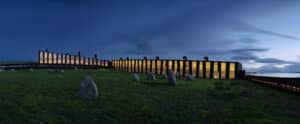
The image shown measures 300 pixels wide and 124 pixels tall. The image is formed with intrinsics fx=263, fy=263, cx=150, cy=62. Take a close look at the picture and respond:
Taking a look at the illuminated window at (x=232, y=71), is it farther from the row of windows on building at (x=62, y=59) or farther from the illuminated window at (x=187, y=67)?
the row of windows on building at (x=62, y=59)

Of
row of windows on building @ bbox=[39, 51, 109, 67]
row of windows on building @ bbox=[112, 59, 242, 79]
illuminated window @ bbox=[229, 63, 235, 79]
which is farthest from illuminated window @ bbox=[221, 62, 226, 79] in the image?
row of windows on building @ bbox=[39, 51, 109, 67]

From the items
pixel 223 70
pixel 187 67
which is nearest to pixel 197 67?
pixel 187 67

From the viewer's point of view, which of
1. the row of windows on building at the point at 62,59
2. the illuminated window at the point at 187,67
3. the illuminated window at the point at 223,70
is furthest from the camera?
the row of windows on building at the point at 62,59

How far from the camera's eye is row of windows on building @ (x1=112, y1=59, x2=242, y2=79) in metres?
46.2

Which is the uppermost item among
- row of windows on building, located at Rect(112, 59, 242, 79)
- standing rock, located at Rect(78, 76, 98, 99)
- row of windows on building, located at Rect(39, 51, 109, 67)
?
row of windows on building, located at Rect(39, 51, 109, 67)

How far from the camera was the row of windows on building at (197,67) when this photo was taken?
4622cm

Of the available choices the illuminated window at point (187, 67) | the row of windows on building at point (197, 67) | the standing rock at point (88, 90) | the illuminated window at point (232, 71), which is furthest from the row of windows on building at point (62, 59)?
the standing rock at point (88, 90)

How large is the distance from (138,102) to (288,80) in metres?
14.4

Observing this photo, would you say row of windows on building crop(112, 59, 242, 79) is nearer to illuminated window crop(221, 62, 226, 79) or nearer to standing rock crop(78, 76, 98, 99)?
illuminated window crop(221, 62, 226, 79)

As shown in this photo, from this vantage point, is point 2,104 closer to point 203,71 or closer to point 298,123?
point 298,123

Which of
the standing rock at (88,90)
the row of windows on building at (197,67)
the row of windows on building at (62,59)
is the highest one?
the row of windows on building at (62,59)

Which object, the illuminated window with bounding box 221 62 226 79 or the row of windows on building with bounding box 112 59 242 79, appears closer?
the row of windows on building with bounding box 112 59 242 79

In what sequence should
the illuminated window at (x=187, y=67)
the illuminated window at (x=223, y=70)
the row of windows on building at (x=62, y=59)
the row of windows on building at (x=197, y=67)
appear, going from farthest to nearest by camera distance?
the row of windows on building at (x=62, y=59), the illuminated window at (x=187, y=67), the illuminated window at (x=223, y=70), the row of windows on building at (x=197, y=67)

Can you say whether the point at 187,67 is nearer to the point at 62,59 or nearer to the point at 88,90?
the point at 88,90
